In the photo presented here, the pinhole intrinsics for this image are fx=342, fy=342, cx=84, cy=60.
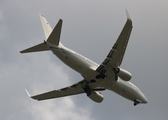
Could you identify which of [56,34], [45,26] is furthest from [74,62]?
[45,26]

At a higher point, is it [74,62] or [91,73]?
[74,62]

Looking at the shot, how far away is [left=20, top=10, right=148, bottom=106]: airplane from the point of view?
3734 centimetres

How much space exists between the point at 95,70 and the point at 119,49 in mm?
4734

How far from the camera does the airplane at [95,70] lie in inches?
1470

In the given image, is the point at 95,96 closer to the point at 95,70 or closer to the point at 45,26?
the point at 95,70

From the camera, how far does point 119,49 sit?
37344mm

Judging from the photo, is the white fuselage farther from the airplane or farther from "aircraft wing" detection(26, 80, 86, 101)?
"aircraft wing" detection(26, 80, 86, 101)

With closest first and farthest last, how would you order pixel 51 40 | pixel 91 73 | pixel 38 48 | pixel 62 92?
pixel 51 40, pixel 38 48, pixel 91 73, pixel 62 92

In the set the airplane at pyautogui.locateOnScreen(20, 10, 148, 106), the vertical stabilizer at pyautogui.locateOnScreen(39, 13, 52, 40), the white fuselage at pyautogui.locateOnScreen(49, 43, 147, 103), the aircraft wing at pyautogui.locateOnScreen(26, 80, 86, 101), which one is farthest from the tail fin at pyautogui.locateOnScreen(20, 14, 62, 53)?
the aircraft wing at pyautogui.locateOnScreen(26, 80, 86, 101)

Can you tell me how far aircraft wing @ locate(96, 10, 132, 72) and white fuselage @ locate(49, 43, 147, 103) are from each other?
1400mm

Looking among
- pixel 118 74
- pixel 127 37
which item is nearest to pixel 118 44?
pixel 127 37

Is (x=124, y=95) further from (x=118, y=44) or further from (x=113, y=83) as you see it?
(x=118, y=44)

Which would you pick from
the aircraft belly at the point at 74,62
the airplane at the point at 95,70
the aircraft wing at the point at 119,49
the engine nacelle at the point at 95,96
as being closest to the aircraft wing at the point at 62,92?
the airplane at the point at 95,70

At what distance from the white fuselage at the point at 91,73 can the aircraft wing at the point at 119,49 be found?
1400 millimetres
